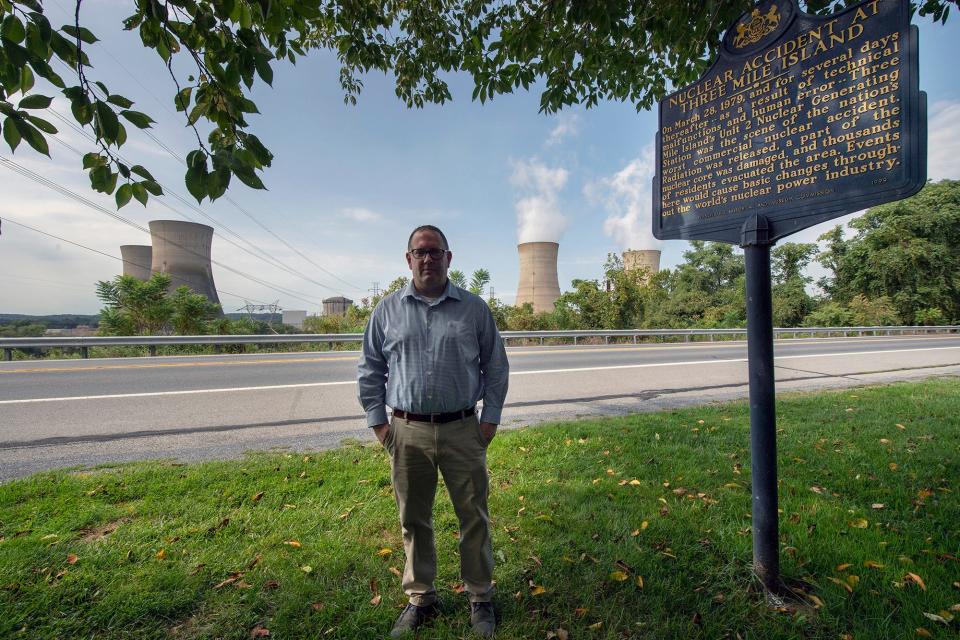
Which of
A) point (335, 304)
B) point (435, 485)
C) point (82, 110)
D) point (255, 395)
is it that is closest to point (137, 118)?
point (82, 110)

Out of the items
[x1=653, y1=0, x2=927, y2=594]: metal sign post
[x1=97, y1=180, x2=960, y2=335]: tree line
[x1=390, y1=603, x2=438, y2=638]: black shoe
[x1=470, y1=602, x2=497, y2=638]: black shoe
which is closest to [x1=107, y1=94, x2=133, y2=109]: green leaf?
[x1=390, y1=603, x2=438, y2=638]: black shoe

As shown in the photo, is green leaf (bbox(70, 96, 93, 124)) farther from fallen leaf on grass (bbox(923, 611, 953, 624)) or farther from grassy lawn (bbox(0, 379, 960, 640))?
fallen leaf on grass (bbox(923, 611, 953, 624))

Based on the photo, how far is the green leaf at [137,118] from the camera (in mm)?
1617

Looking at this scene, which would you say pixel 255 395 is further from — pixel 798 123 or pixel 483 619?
pixel 798 123

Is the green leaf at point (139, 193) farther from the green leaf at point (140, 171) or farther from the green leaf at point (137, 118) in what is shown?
the green leaf at point (137, 118)

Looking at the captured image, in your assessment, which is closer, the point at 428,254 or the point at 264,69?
the point at 264,69

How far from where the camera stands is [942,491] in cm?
331

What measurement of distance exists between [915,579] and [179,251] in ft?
104

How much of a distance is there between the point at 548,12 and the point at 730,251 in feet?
135

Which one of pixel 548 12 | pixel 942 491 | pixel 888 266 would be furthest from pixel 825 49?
pixel 888 266

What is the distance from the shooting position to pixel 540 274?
3027cm

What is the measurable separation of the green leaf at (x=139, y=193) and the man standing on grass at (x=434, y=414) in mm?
1068

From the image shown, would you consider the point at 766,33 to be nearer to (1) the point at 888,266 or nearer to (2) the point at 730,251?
(1) the point at 888,266

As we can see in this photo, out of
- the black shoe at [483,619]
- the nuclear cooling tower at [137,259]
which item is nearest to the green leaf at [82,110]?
the black shoe at [483,619]
